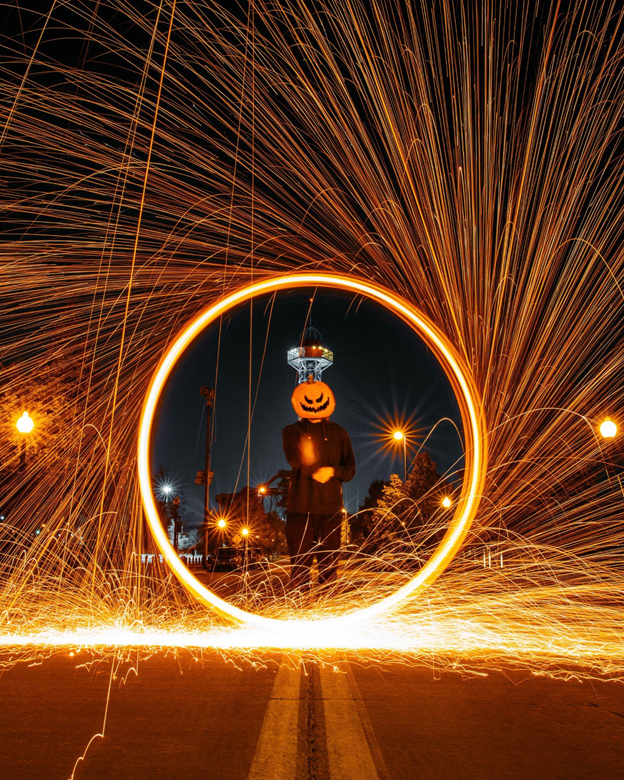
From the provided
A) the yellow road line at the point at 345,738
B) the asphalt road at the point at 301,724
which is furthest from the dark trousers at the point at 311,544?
the yellow road line at the point at 345,738

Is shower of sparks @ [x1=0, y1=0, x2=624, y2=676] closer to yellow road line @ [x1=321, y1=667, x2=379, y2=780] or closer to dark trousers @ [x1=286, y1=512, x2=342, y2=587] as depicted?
dark trousers @ [x1=286, y1=512, x2=342, y2=587]

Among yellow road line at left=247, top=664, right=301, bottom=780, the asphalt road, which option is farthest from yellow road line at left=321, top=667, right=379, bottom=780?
yellow road line at left=247, top=664, right=301, bottom=780

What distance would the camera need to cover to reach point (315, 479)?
6812mm

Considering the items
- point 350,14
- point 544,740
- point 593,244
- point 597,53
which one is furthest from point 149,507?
point 597,53

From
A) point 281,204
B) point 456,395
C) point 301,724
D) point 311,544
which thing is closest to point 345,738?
point 301,724

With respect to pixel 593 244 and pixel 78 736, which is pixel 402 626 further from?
pixel 593 244

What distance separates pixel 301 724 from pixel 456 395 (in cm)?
352

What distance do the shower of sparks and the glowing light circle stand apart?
10.9 inches

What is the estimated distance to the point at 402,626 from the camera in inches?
226

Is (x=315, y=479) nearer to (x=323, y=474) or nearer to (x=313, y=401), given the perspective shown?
(x=323, y=474)

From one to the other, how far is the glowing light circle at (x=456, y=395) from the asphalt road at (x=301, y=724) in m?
1.07

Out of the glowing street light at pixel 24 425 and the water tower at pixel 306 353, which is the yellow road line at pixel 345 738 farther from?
the glowing street light at pixel 24 425

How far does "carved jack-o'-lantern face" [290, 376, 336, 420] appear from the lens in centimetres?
711

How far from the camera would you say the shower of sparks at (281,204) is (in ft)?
19.7
